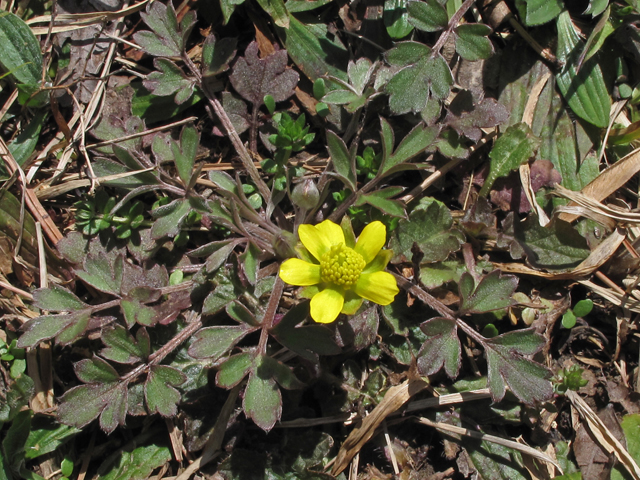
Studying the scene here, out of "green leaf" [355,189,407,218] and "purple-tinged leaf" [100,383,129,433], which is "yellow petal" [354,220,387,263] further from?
"purple-tinged leaf" [100,383,129,433]

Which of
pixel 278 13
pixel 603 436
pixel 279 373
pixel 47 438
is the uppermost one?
pixel 278 13

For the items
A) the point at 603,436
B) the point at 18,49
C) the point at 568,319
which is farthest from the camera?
the point at 18,49

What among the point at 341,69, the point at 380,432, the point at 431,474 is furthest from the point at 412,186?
the point at 431,474

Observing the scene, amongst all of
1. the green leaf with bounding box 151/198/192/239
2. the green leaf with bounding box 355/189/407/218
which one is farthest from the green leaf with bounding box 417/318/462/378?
the green leaf with bounding box 151/198/192/239

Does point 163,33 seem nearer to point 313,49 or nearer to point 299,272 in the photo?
point 313,49

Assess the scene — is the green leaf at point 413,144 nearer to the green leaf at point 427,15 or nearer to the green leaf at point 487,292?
the green leaf at point 427,15

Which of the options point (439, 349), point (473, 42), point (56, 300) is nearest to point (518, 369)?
point (439, 349)

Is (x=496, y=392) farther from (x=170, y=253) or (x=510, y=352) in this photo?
(x=170, y=253)
